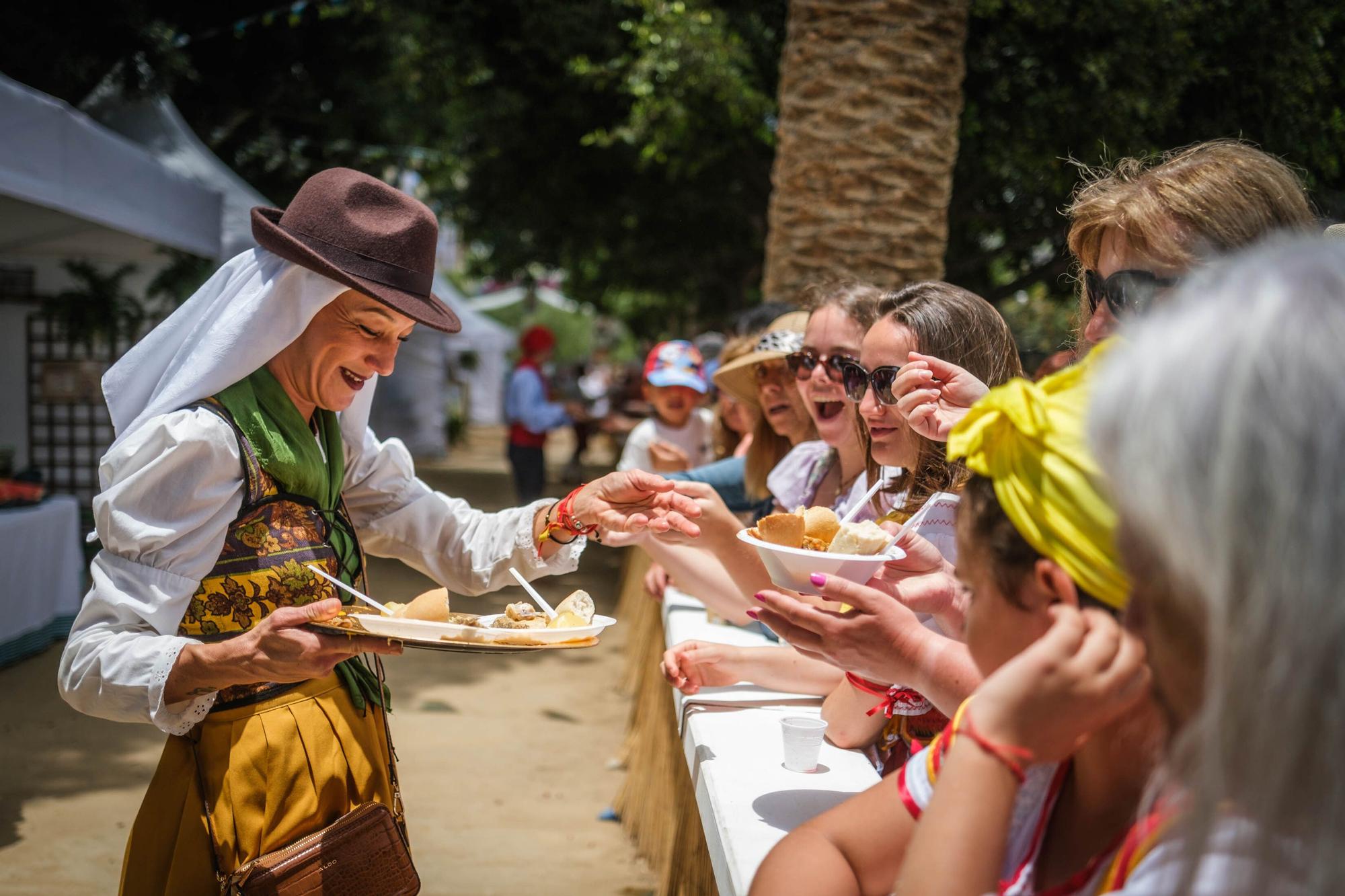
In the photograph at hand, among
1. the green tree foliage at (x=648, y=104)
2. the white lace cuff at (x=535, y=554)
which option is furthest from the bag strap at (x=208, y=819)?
the green tree foliage at (x=648, y=104)

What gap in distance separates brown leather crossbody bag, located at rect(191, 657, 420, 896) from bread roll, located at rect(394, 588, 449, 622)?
43 cm

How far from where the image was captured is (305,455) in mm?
2336

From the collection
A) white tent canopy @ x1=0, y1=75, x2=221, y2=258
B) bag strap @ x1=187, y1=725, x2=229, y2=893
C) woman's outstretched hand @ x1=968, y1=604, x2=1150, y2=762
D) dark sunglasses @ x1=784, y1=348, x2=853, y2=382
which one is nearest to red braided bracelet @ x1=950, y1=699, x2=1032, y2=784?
woman's outstretched hand @ x1=968, y1=604, x2=1150, y2=762

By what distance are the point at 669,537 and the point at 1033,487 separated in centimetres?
178

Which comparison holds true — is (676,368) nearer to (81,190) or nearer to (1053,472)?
(81,190)

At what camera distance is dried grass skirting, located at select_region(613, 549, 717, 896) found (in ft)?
10.1

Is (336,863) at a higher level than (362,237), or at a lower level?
lower

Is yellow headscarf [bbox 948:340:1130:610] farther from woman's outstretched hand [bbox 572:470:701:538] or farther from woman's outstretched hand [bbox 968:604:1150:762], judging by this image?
woman's outstretched hand [bbox 572:470:701:538]

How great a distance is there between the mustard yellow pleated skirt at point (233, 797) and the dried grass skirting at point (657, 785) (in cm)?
99

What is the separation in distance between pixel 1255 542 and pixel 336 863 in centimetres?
193

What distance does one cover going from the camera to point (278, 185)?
13.3 meters

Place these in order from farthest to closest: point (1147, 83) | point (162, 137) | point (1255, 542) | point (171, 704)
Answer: point (162, 137) → point (1147, 83) → point (171, 704) → point (1255, 542)

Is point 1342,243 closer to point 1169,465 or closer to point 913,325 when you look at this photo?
point 1169,465

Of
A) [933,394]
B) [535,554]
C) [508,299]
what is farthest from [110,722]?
[508,299]
